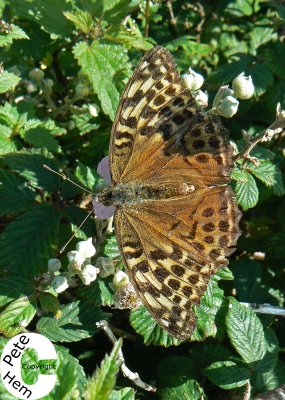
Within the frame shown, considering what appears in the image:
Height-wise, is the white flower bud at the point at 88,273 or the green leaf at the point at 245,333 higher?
the white flower bud at the point at 88,273

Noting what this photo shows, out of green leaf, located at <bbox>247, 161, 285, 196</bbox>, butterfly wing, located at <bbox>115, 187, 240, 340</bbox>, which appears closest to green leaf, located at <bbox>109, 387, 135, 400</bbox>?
butterfly wing, located at <bbox>115, 187, 240, 340</bbox>

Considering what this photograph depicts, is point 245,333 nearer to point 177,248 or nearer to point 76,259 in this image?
point 177,248

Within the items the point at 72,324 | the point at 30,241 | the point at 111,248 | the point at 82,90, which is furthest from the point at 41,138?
the point at 72,324

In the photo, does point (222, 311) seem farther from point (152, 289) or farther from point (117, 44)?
point (117, 44)

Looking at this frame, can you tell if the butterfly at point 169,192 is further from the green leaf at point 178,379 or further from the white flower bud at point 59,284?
the green leaf at point 178,379

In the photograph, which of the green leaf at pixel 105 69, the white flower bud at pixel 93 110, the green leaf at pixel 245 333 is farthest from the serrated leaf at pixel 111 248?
the white flower bud at pixel 93 110

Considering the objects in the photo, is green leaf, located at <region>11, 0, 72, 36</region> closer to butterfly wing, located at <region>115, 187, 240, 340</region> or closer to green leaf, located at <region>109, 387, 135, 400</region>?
butterfly wing, located at <region>115, 187, 240, 340</region>

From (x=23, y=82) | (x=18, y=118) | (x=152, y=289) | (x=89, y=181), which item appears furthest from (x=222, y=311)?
(x=23, y=82)
